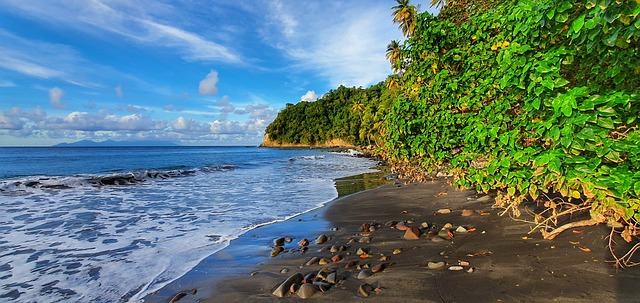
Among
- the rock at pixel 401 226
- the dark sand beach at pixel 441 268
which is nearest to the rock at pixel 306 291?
the dark sand beach at pixel 441 268

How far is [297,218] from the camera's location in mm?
8367

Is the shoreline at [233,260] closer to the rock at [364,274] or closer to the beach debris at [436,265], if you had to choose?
the rock at [364,274]

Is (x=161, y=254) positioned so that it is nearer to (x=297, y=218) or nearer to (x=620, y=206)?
(x=297, y=218)

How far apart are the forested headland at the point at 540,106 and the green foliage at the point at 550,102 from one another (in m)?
0.01

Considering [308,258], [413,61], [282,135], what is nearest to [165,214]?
[308,258]

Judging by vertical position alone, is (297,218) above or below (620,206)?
below

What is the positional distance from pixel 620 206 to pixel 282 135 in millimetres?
133950

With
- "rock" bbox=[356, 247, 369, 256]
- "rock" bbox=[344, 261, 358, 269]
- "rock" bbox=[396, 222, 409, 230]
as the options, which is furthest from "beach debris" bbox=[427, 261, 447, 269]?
"rock" bbox=[396, 222, 409, 230]

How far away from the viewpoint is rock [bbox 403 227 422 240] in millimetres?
5277

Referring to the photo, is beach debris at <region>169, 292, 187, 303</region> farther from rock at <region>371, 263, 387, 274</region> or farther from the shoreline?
rock at <region>371, 263, 387, 274</region>

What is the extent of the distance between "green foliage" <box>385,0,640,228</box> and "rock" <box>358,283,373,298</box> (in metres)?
2.04

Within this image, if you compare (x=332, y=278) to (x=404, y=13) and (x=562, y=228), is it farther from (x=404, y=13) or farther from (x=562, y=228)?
(x=404, y=13)

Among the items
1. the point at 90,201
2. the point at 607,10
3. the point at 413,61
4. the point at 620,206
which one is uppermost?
the point at 413,61

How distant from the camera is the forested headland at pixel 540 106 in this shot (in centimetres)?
270
